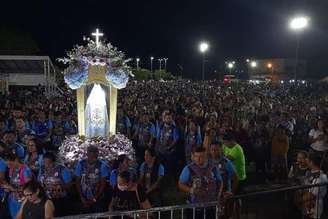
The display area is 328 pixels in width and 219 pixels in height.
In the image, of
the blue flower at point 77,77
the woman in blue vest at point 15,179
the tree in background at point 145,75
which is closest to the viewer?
the woman in blue vest at point 15,179

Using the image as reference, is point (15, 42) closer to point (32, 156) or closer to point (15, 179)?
point (32, 156)

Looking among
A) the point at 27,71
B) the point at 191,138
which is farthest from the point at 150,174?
the point at 27,71

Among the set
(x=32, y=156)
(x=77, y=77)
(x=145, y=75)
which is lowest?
(x=32, y=156)

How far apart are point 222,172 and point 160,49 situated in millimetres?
113711

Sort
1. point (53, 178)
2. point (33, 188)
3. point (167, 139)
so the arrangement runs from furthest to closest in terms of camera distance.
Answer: point (167, 139)
point (53, 178)
point (33, 188)

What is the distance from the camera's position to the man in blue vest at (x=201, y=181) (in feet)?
21.7

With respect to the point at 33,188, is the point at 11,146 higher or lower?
higher

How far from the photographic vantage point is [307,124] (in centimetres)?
1555

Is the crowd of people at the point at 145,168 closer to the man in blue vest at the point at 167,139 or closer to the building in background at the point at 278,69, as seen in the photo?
the man in blue vest at the point at 167,139

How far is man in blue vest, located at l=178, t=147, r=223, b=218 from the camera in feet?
21.7

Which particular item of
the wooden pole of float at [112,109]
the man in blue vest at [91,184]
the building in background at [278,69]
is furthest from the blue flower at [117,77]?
the building in background at [278,69]

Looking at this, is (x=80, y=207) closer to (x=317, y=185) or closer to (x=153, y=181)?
(x=153, y=181)

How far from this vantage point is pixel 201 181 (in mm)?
6609

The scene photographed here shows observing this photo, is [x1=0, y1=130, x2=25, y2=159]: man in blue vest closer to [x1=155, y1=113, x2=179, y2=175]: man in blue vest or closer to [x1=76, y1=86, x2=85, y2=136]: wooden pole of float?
[x1=155, y1=113, x2=179, y2=175]: man in blue vest
